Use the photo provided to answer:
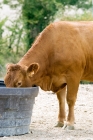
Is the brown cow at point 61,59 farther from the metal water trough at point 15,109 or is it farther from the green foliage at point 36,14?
the green foliage at point 36,14

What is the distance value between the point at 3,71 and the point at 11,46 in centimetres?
227

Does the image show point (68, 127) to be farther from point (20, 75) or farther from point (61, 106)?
point (20, 75)

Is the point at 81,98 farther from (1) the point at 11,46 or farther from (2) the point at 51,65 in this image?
(1) the point at 11,46

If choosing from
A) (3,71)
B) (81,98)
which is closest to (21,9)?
(3,71)

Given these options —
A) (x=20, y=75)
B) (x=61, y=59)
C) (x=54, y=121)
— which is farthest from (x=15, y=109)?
(x=54, y=121)

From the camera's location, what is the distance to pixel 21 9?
17.6 metres

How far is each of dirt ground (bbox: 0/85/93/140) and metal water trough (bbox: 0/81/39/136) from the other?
0.14 meters

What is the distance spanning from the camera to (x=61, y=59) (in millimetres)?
8375

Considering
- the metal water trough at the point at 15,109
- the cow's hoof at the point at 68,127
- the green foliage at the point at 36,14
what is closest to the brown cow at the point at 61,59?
the cow's hoof at the point at 68,127

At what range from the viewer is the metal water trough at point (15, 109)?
7523 millimetres

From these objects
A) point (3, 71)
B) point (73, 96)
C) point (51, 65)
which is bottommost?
point (3, 71)

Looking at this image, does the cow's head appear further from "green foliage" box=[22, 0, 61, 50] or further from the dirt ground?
"green foliage" box=[22, 0, 61, 50]

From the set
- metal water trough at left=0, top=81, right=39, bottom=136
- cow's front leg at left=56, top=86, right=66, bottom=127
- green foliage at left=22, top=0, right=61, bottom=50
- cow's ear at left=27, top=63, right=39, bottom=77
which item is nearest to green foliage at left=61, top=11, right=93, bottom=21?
green foliage at left=22, top=0, right=61, bottom=50

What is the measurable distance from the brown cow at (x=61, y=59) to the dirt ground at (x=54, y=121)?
1.12ft
